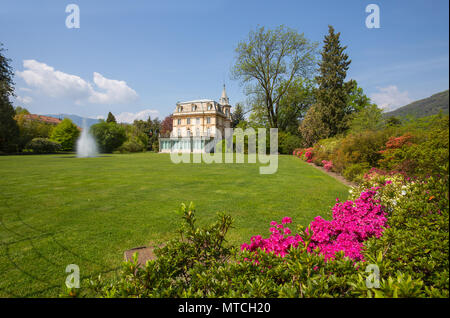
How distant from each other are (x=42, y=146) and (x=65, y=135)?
10390 millimetres

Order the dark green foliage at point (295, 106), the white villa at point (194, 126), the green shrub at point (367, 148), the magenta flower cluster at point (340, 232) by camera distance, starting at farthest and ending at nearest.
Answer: the white villa at point (194, 126) < the dark green foliage at point (295, 106) < the green shrub at point (367, 148) < the magenta flower cluster at point (340, 232)

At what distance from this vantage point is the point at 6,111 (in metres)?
29.6

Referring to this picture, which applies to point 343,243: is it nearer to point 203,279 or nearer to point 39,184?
point 203,279

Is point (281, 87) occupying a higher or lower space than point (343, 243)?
higher

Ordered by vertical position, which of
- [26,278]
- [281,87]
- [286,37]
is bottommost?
[26,278]

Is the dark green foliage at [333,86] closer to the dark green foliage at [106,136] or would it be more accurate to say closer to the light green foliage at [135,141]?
the light green foliage at [135,141]

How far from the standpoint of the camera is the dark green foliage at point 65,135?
143ft

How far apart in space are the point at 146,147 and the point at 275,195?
51.5m

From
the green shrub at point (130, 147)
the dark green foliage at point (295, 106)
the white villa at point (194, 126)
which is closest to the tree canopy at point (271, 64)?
the dark green foliage at point (295, 106)

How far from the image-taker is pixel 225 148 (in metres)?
30.2

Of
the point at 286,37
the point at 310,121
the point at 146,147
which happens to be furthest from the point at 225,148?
the point at 146,147

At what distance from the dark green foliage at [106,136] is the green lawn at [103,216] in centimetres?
3790

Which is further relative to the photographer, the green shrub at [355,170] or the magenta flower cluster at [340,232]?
the green shrub at [355,170]

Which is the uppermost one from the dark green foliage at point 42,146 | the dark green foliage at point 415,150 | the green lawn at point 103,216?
the dark green foliage at point 42,146
